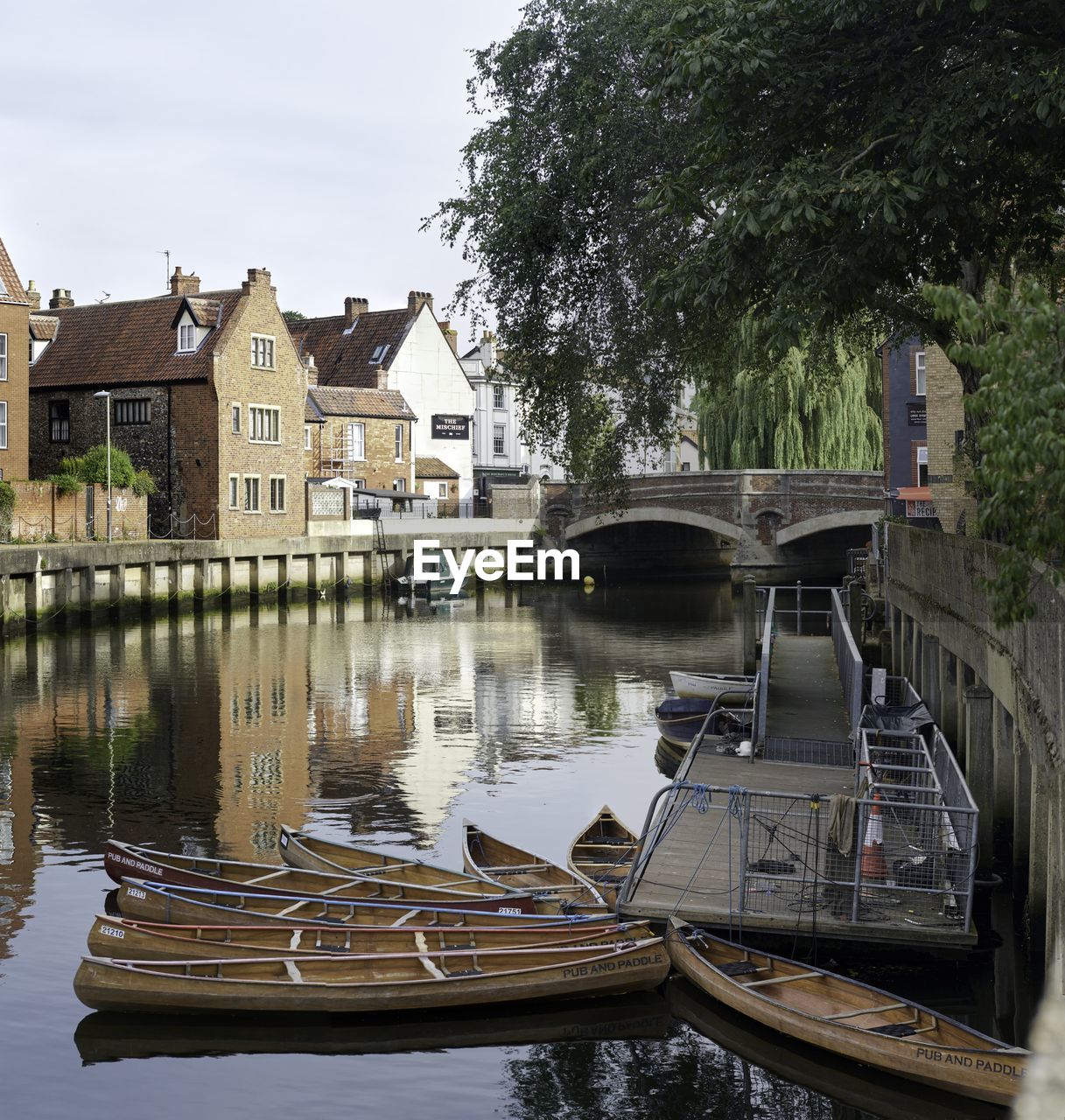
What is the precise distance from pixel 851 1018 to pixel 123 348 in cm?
5526

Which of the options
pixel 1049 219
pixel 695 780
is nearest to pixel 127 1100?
pixel 695 780

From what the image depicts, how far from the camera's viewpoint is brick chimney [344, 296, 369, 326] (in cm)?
8181

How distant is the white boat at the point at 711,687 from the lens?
27.3 m

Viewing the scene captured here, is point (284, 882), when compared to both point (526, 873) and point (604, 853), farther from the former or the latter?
point (604, 853)

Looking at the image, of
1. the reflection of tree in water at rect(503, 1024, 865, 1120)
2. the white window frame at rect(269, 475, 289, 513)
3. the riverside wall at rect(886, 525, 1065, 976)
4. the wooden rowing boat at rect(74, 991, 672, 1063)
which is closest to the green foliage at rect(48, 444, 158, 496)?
the white window frame at rect(269, 475, 289, 513)

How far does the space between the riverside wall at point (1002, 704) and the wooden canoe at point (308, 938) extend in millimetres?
3894

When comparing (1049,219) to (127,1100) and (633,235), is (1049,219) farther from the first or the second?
(127,1100)

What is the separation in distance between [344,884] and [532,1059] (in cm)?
394

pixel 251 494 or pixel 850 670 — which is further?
pixel 251 494

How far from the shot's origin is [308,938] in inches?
523

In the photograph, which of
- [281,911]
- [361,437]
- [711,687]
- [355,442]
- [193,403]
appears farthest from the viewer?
[361,437]

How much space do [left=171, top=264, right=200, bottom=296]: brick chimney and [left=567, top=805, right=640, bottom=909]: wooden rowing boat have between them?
2031 inches

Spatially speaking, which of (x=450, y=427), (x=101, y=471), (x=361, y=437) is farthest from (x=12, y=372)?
(x=450, y=427)

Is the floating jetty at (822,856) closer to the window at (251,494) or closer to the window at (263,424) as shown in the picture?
the window at (251,494)
